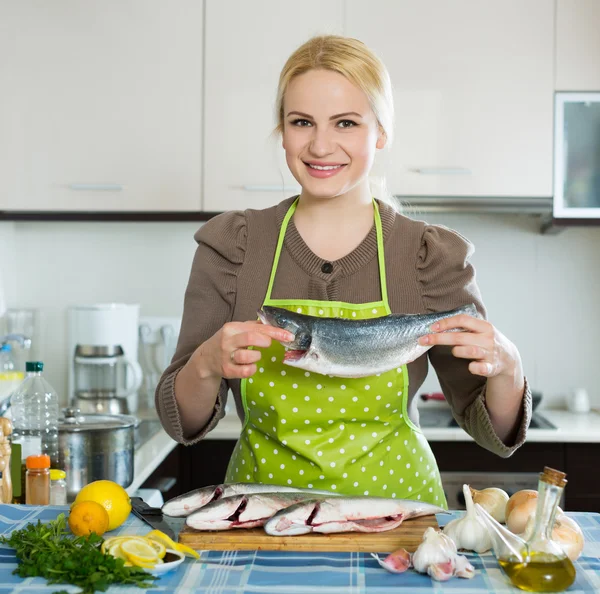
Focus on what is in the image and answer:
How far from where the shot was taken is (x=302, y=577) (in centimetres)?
105

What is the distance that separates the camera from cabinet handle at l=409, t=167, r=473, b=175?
2793mm

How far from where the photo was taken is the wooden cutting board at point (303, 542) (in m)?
1.14

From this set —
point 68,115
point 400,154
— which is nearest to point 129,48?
Result: point 68,115

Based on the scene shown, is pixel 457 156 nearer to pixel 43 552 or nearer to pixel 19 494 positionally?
pixel 19 494

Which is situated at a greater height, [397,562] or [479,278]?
[479,278]

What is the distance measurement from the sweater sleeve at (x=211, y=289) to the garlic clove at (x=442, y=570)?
0.54 m

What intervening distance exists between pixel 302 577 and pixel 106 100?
2.16 meters

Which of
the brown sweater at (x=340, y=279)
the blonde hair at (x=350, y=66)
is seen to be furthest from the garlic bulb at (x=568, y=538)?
the blonde hair at (x=350, y=66)

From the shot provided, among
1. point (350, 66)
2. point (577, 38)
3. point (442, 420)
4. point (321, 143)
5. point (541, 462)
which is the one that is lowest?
point (541, 462)

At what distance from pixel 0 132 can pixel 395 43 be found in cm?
134

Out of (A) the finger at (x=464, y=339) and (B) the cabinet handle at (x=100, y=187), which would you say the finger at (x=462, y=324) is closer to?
(A) the finger at (x=464, y=339)

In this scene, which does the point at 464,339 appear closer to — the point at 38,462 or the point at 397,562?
the point at 397,562

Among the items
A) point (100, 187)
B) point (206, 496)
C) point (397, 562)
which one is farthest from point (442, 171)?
point (397, 562)

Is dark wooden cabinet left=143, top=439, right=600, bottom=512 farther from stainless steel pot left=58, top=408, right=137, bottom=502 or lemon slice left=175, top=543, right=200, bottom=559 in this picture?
lemon slice left=175, top=543, right=200, bottom=559
